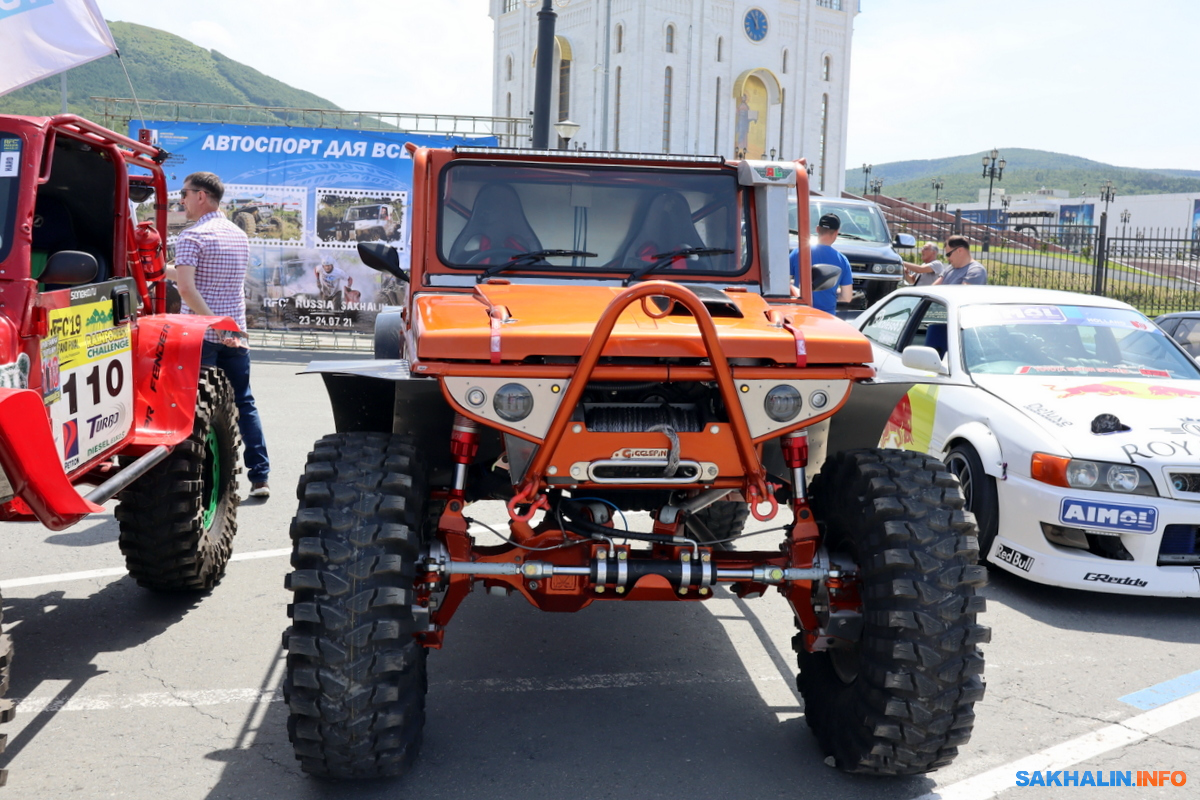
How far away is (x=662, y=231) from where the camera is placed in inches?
185

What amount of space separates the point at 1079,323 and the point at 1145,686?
2.96 metres

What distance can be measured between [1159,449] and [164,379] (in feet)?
16.2

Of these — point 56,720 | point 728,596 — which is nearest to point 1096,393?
point 728,596

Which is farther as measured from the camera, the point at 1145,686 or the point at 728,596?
the point at 728,596

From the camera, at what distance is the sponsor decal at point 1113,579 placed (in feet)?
17.5

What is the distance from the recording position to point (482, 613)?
17.3 feet

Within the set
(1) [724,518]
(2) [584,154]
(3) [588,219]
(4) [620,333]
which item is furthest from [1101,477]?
(4) [620,333]

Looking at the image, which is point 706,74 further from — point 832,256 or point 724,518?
point 724,518

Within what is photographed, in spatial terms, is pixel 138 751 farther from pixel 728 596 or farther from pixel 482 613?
pixel 728 596

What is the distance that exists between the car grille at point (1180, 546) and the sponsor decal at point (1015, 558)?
613 millimetres

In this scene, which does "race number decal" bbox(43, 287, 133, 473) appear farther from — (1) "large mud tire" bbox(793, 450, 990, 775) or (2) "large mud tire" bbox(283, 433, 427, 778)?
(1) "large mud tire" bbox(793, 450, 990, 775)

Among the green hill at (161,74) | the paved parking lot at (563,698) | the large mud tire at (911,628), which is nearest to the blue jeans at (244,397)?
the paved parking lot at (563,698)

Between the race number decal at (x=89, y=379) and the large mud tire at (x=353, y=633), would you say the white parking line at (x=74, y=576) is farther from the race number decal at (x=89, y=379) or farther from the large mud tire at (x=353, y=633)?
the large mud tire at (x=353, y=633)

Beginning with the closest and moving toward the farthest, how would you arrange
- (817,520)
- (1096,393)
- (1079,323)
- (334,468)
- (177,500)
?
(334,468)
(817,520)
(177,500)
(1096,393)
(1079,323)
